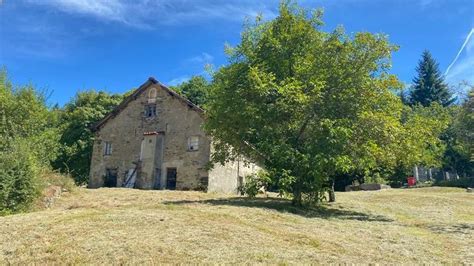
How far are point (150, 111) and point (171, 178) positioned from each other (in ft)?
21.9

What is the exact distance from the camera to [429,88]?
82.5m

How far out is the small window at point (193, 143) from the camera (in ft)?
116

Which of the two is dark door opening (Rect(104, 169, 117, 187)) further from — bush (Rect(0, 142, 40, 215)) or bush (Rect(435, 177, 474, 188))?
bush (Rect(435, 177, 474, 188))

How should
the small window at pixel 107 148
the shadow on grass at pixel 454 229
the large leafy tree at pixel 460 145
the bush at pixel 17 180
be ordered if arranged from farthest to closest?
the large leafy tree at pixel 460 145 < the small window at pixel 107 148 < the bush at pixel 17 180 < the shadow on grass at pixel 454 229

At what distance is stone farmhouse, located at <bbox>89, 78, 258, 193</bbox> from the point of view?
35156 millimetres

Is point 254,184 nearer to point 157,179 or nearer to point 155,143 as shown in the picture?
point 157,179

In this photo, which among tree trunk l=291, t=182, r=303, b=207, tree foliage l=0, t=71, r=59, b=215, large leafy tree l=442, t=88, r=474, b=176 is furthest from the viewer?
large leafy tree l=442, t=88, r=474, b=176

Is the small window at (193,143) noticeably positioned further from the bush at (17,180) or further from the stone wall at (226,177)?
the bush at (17,180)

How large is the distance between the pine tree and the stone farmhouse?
175 feet

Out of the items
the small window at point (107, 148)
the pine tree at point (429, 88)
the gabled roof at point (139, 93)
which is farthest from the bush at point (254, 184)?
the pine tree at point (429, 88)

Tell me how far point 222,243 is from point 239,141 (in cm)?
1189

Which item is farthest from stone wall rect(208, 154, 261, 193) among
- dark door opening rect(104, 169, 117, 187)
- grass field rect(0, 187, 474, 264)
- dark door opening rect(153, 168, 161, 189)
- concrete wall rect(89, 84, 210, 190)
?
grass field rect(0, 187, 474, 264)

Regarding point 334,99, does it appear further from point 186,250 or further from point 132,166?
point 132,166

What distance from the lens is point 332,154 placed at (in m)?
19.6
